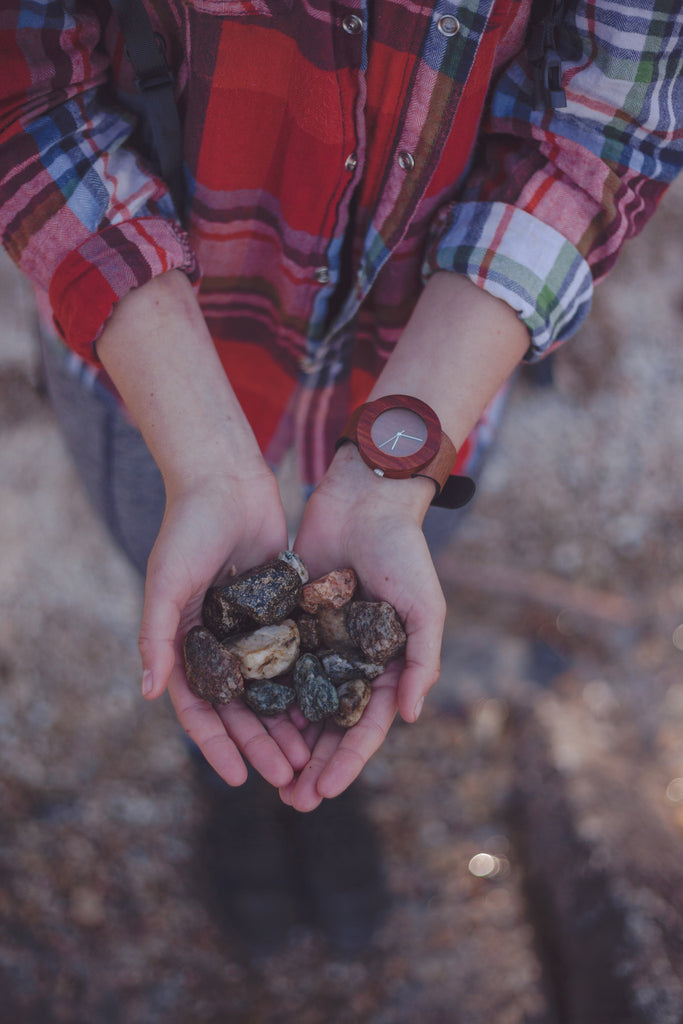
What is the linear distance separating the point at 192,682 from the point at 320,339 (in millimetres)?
709

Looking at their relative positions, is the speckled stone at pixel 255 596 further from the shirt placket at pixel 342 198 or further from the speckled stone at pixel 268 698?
the shirt placket at pixel 342 198

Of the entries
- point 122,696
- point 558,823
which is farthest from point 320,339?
point 558,823

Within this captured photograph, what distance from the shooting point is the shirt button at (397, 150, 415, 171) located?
1208mm

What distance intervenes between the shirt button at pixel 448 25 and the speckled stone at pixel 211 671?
40.2 inches

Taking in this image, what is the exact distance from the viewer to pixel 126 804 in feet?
6.82

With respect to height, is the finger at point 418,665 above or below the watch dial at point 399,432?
below

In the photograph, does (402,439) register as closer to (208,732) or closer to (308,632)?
(308,632)

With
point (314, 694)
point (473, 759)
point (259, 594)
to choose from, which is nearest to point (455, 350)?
point (259, 594)

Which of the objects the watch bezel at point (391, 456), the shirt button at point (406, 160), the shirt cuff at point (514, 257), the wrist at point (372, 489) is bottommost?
the wrist at point (372, 489)

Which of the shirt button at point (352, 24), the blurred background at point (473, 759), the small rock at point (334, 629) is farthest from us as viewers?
the blurred background at point (473, 759)

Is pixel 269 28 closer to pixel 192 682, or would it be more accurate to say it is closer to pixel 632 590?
pixel 192 682

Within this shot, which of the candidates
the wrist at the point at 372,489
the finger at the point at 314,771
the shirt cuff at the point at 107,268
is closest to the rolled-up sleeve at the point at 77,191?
the shirt cuff at the point at 107,268

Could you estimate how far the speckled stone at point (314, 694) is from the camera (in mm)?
1295

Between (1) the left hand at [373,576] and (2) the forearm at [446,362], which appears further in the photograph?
(2) the forearm at [446,362]
